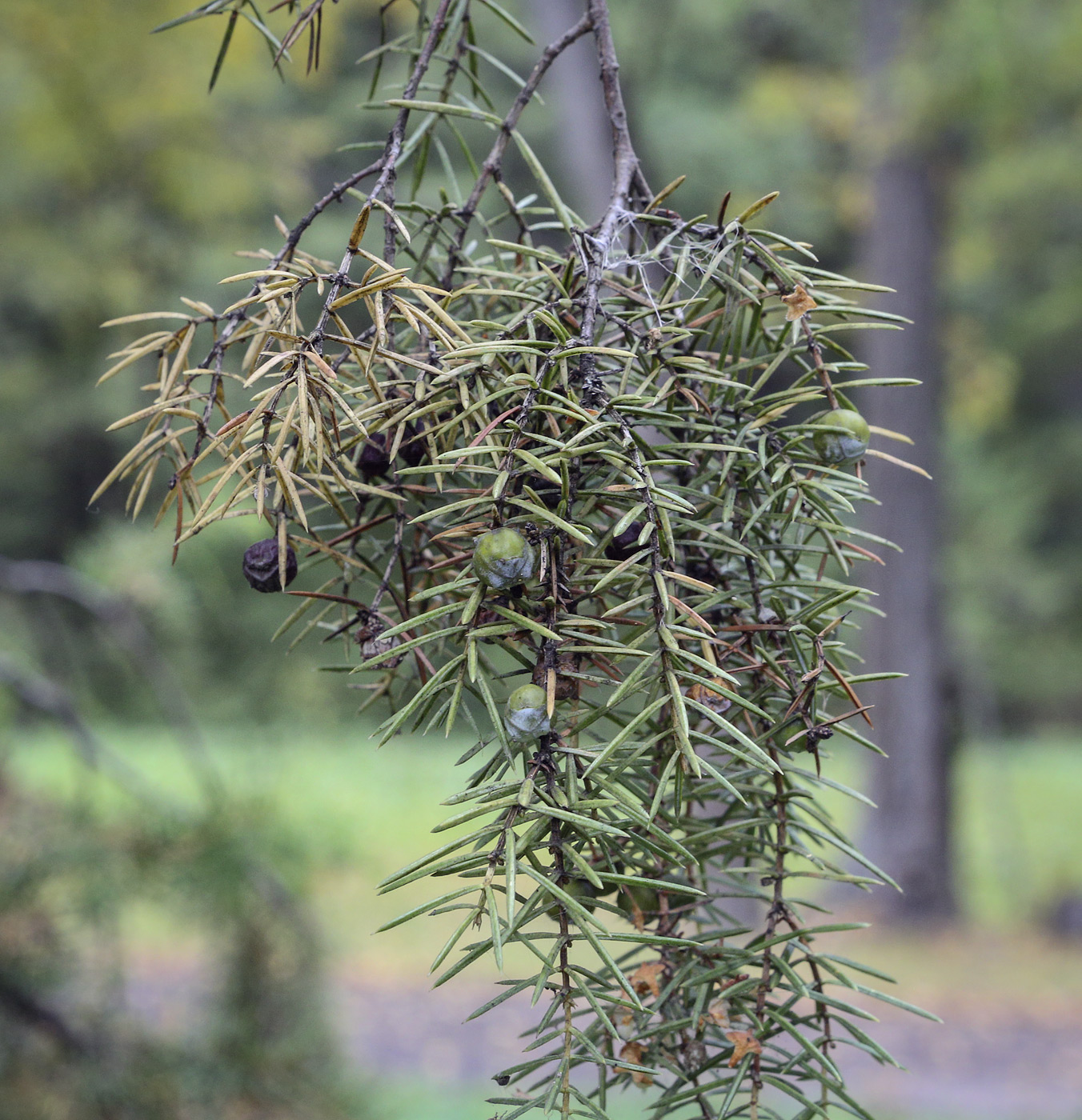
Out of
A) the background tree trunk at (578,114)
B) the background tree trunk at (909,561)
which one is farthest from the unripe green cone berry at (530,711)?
the background tree trunk at (909,561)

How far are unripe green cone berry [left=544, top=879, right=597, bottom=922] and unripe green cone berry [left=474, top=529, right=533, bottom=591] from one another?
14cm

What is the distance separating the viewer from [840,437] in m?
0.61

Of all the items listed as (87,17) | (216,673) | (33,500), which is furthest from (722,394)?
(33,500)

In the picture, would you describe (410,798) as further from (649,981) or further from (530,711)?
(530,711)

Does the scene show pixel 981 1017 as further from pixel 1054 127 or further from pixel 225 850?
pixel 1054 127

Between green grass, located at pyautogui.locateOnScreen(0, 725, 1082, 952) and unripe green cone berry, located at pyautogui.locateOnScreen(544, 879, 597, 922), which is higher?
unripe green cone berry, located at pyautogui.locateOnScreen(544, 879, 597, 922)

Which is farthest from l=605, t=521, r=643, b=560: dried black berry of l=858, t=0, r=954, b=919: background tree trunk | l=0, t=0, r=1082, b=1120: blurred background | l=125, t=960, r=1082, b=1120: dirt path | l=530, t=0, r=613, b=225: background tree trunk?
l=858, t=0, r=954, b=919: background tree trunk

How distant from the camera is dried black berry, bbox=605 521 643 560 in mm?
559

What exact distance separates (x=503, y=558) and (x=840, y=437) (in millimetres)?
247

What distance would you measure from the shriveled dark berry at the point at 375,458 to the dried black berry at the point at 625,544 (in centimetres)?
15

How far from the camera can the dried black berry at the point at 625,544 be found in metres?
0.56

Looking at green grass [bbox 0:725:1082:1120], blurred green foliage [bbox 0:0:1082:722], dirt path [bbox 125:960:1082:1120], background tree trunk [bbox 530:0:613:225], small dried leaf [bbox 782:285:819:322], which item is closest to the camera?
small dried leaf [bbox 782:285:819:322]

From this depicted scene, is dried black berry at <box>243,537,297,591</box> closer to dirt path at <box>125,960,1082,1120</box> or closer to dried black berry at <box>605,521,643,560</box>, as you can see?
dried black berry at <box>605,521,643,560</box>

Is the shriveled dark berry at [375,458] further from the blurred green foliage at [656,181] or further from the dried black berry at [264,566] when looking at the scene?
the blurred green foliage at [656,181]
